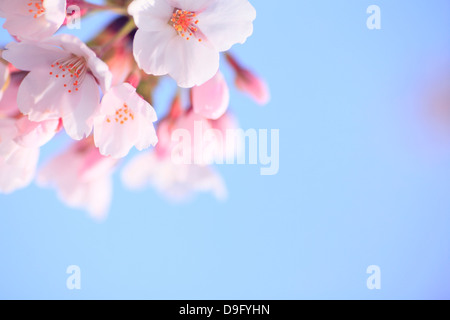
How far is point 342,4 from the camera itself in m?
0.69

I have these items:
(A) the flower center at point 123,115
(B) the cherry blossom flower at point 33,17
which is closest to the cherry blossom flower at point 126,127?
(A) the flower center at point 123,115

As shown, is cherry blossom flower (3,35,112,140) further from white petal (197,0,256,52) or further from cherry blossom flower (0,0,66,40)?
white petal (197,0,256,52)

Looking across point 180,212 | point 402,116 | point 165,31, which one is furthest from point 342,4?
point 180,212

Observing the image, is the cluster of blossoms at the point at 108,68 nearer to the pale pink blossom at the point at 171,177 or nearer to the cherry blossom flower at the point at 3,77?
the cherry blossom flower at the point at 3,77

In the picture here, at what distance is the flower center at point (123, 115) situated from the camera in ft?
1.50

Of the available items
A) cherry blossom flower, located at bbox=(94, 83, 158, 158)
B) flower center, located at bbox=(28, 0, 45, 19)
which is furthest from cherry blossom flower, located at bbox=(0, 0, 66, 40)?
cherry blossom flower, located at bbox=(94, 83, 158, 158)

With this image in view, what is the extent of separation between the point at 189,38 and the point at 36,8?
18 centimetres

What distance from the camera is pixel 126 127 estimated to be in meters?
0.47

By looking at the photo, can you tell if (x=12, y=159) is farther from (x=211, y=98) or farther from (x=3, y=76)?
(x=211, y=98)

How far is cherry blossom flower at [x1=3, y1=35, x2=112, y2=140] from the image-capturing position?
453mm

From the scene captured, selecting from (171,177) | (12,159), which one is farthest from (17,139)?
(171,177)

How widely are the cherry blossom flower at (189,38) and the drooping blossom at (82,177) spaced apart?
21 centimetres
